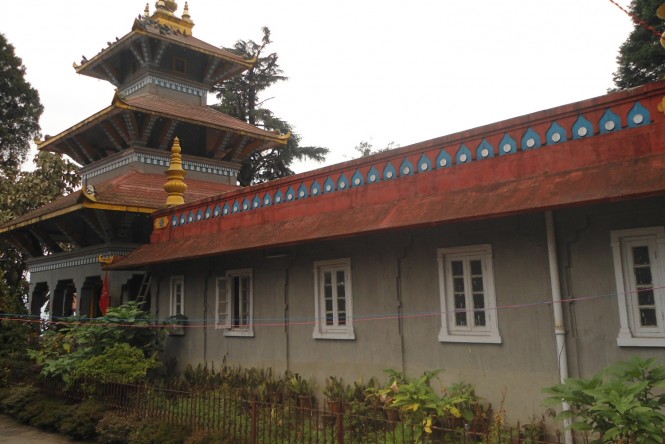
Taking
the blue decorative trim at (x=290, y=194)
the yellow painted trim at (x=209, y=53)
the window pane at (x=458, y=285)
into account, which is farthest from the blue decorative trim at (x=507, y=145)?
the yellow painted trim at (x=209, y=53)

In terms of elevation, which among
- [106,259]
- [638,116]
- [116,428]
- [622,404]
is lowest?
[116,428]

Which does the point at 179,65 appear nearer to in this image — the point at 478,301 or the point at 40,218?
the point at 40,218

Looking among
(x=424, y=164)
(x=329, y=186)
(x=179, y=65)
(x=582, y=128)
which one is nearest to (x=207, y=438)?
(x=329, y=186)

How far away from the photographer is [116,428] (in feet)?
31.1

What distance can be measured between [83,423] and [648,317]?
→ 29.7 feet

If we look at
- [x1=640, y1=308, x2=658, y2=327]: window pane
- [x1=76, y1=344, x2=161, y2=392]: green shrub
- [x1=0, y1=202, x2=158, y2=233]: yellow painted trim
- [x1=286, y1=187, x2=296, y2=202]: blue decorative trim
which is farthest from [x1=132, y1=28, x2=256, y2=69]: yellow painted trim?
[x1=640, y1=308, x2=658, y2=327]: window pane

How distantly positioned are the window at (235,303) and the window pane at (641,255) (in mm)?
7398

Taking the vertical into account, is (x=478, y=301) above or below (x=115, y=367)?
above

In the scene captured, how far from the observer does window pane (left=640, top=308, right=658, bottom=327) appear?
6.91 meters

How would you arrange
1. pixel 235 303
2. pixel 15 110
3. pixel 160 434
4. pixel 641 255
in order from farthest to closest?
pixel 15 110
pixel 235 303
pixel 160 434
pixel 641 255

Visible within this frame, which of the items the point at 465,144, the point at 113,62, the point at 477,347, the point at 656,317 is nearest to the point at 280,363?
the point at 477,347

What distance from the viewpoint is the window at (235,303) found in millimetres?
12156

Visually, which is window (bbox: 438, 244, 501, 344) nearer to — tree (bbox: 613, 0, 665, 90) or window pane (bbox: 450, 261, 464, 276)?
window pane (bbox: 450, 261, 464, 276)

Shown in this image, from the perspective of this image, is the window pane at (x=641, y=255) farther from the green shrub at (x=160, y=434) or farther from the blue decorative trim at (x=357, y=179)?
the green shrub at (x=160, y=434)
